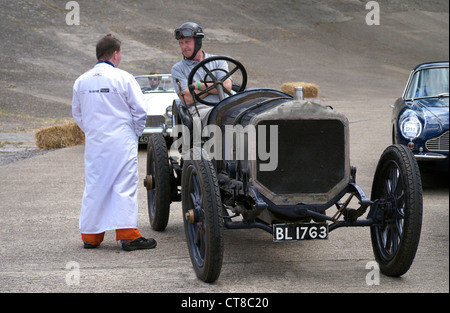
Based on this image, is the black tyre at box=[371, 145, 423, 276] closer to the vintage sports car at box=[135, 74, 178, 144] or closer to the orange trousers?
the orange trousers

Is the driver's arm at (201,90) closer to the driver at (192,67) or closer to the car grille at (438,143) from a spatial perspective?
the driver at (192,67)

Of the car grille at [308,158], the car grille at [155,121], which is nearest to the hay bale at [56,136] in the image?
the car grille at [155,121]

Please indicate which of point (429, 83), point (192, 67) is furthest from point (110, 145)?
point (429, 83)

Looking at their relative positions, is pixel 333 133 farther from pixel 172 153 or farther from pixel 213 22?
pixel 213 22

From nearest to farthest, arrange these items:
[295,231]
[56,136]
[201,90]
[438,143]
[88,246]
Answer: [295,231]
[88,246]
[201,90]
[438,143]
[56,136]

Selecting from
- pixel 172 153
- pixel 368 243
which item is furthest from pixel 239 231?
pixel 172 153

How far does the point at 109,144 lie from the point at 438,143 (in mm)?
4670

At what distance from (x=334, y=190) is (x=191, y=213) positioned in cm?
109

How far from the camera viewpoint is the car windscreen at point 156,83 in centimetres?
1541

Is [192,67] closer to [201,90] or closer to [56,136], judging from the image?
[201,90]

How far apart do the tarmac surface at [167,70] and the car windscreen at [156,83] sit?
1990 millimetres

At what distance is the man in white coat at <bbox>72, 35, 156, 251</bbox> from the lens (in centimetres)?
605

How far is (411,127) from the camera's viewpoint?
9102 mm

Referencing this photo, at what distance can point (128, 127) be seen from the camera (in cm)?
615
